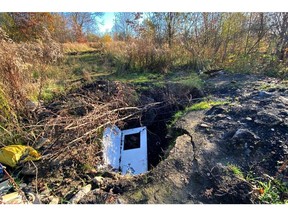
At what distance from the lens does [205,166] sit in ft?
7.30

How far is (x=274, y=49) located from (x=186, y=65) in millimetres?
2626

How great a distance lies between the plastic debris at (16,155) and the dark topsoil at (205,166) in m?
0.21

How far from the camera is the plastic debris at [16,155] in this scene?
2.45 meters

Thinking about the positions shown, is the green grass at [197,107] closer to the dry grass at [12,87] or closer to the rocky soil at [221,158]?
the rocky soil at [221,158]

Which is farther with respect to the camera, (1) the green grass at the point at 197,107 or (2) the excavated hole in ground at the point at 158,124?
(1) the green grass at the point at 197,107

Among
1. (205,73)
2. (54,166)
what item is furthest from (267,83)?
(54,166)

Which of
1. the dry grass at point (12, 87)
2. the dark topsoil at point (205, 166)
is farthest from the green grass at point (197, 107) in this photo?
the dry grass at point (12, 87)

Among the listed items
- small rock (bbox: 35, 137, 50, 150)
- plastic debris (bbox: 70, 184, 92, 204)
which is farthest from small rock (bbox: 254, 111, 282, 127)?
small rock (bbox: 35, 137, 50, 150)

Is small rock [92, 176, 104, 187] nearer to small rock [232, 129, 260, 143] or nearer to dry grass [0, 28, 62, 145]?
dry grass [0, 28, 62, 145]

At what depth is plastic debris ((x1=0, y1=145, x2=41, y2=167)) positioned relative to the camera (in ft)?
8.04

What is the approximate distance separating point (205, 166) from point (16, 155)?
217cm

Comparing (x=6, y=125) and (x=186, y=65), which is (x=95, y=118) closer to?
(x=6, y=125)

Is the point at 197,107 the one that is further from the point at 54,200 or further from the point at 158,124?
the point at 54,200

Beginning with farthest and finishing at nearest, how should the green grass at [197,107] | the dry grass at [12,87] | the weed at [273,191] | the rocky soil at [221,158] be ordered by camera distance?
the green grass at [197,107] < the dry grass at [12,87] < the rocky soil at [221,158] < the weed at [273,191]
